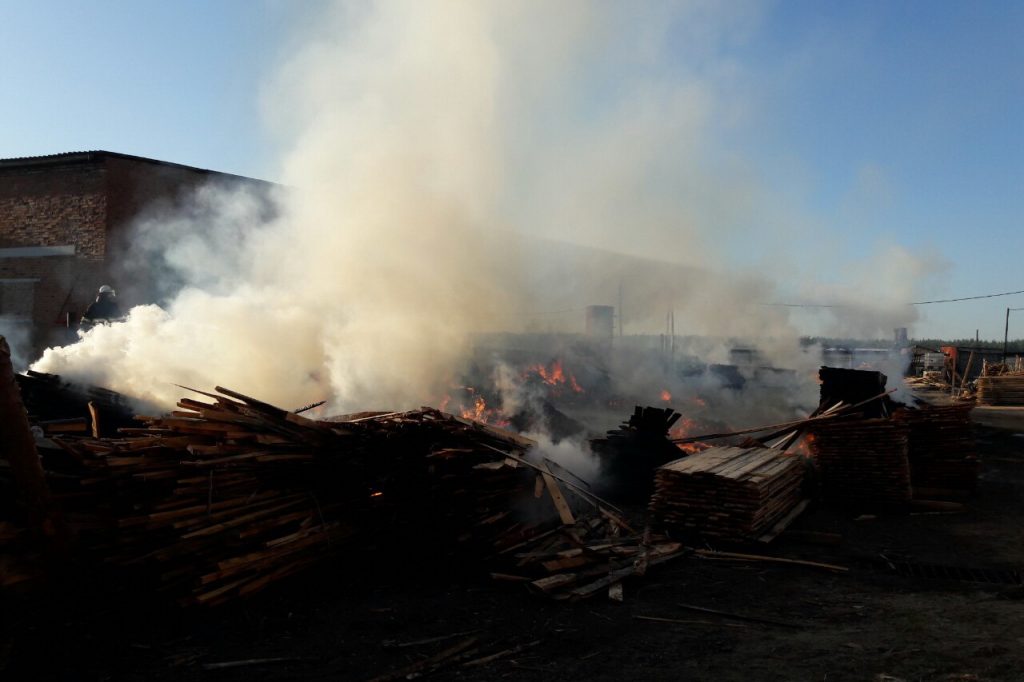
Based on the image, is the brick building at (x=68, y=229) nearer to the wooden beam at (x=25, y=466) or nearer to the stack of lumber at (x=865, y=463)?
the wooden beam at (x=25, y=466)

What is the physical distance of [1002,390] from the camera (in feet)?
84.5

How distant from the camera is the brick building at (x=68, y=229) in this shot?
20906 mm

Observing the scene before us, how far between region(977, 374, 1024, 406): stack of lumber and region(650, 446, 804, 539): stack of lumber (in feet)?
74.3

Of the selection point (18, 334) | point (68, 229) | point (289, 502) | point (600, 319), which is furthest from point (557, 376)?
point (18, 334)

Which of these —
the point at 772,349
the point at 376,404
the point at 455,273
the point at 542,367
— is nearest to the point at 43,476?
the point at 376,404

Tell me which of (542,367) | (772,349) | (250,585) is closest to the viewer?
(250,585)

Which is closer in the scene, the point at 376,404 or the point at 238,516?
the point at 238,516

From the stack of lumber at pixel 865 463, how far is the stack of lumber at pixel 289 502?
3.89 metres

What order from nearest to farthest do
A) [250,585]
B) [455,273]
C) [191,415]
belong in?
[250,585], [191,415], [455,273]

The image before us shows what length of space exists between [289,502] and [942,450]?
9.68 metres

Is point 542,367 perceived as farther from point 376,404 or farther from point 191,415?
point 191,415

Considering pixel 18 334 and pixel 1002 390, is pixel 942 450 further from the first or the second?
pixel 18 334

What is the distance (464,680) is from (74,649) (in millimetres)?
2792

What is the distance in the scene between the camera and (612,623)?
5410 mm
